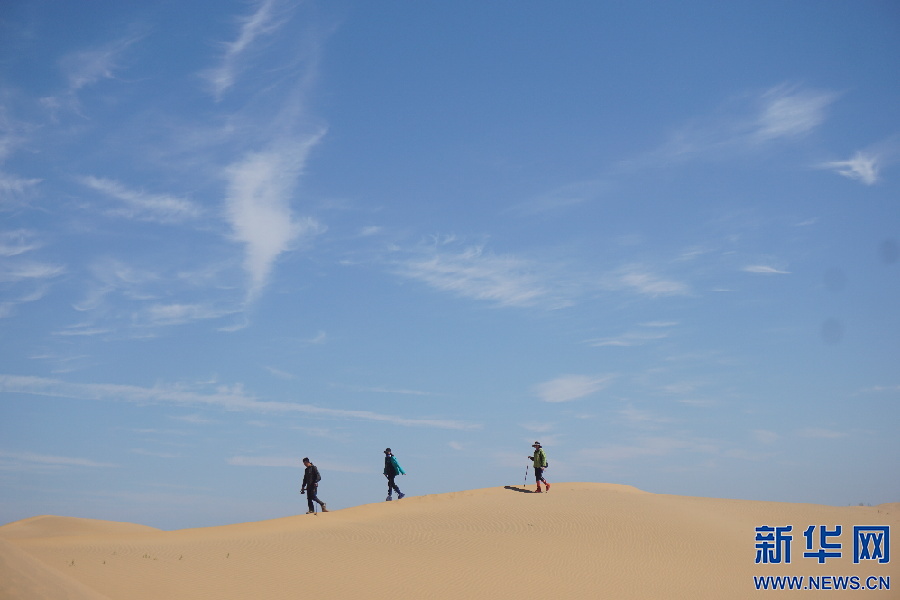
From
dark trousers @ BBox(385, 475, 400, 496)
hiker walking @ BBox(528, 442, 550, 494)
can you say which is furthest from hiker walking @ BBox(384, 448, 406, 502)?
hiker walking @ BBox(528, 442, 550, 494)

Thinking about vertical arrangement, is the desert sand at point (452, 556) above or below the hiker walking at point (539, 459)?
below

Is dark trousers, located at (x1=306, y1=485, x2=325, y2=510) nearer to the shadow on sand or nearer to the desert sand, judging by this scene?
the desert sand


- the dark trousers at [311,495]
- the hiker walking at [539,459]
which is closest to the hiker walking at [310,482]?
the dark trousers at [311,495]

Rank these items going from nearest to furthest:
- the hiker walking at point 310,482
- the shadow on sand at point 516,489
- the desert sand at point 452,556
→ the desert sand at point 452,556 < the hiker walking at point 310,482 < the shadow on sand at point 516,489

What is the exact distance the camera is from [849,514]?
2583cm

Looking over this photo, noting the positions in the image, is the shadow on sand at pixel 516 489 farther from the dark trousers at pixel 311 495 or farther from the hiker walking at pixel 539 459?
the dark trousers at pixel 311 495

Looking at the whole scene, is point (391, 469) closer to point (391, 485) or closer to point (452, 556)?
point (391, 485)

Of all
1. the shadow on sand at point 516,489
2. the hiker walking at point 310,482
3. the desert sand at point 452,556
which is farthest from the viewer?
the shadow on sand at point 516,489

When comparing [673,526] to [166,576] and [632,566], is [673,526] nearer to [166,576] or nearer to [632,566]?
[632,566]

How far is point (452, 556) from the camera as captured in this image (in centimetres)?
1745

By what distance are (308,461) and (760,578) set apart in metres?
12.3

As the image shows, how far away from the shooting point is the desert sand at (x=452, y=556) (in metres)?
14.5

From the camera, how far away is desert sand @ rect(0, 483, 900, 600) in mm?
14547

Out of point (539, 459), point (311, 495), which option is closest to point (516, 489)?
point (539, 459)
